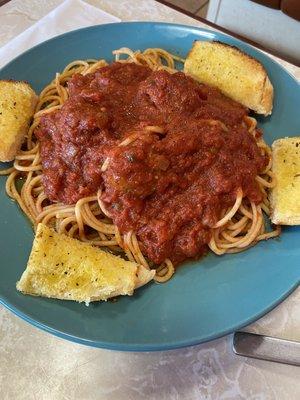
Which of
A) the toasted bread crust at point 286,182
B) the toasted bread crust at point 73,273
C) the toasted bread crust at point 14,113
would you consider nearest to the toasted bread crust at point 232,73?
the toasted bread crust at point 286,182

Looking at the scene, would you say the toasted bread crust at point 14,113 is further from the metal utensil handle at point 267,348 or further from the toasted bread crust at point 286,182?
the metal utensil handle at point 267,348

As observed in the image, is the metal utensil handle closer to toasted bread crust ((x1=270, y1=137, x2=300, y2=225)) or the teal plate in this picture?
the teal plate

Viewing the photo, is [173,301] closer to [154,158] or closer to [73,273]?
[73,273]

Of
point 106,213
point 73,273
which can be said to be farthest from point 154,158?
point 73,273

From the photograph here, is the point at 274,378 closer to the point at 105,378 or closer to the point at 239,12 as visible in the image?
the point at 105,378

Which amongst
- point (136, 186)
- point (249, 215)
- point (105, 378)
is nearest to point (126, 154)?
point (136, 186)

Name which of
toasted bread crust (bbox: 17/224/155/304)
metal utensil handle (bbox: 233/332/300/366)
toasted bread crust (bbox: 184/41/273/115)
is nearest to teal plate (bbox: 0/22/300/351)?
toasted bread crust (bbox: 17/224/155/304)

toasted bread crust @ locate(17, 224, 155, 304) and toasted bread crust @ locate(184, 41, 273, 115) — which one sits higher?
toasted bread crust @ locate(184, 41, 273, 115)
